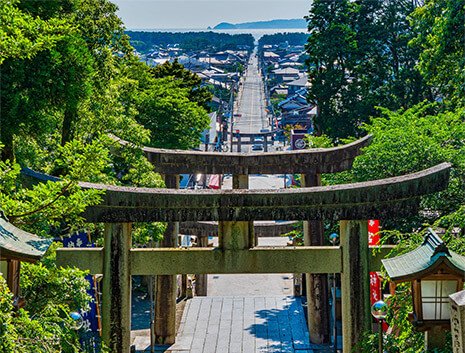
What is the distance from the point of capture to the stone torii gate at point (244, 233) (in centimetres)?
1172

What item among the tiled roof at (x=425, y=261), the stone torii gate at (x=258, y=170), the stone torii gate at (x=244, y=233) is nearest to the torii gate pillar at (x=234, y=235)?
the stone torii gate at (x=244, y=233)

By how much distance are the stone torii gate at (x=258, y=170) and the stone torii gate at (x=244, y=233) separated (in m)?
4.59

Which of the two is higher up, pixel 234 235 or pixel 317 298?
pixel 234 235

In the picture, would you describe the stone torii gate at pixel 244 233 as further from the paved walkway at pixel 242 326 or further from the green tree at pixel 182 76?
the green tree at pixel 182 76

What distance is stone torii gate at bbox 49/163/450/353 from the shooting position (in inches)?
461

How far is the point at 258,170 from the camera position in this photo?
17203 mm

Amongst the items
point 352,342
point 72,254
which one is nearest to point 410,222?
point 352,342

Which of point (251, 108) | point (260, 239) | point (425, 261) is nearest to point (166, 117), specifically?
point (260, 239)

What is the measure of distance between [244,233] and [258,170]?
199 inches

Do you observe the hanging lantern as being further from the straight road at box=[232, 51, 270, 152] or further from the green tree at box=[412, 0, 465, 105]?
the straight road at box=[232, 51, 270, 152]

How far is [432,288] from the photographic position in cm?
939

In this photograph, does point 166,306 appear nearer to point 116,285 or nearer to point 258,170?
point 258,170

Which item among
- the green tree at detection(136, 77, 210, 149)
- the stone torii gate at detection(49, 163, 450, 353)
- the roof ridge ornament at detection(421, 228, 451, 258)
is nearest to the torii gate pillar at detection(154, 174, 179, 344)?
the stone torii gate at detection(49, 163, 450, 353)

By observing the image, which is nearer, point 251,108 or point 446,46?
point 446,46
